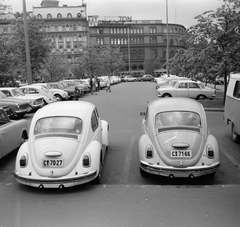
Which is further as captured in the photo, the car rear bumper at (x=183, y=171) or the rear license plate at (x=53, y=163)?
the car rear bumper at (x=183, y=171)

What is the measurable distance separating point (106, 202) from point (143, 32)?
104 metres

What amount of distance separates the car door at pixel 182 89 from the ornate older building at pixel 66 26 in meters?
76.0

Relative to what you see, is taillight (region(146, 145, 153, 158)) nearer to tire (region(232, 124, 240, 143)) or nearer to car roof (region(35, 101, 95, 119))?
car roof (region(35, 101, 95, 119))

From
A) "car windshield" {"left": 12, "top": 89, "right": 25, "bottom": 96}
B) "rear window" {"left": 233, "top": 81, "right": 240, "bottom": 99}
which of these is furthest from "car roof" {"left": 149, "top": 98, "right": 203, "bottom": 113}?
"car windshield" {"left": 12, "top": 89, "right": 25, "bottom": 96}

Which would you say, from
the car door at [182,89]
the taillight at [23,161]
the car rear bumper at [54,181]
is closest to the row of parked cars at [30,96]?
the car door at [182,89]

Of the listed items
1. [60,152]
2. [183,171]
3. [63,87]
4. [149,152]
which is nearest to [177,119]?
[149,152]

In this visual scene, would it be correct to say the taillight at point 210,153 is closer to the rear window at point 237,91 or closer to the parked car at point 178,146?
the parked car at point 178,146

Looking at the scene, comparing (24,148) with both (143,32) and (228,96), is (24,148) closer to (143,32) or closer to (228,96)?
(228,96)

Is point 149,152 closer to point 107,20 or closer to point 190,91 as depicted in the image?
point 190,91

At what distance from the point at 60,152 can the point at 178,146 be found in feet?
7.84

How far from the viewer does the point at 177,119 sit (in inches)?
303

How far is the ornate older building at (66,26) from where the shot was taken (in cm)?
9662

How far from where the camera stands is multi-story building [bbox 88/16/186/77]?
4072 inches

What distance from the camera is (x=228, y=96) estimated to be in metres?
11.5
